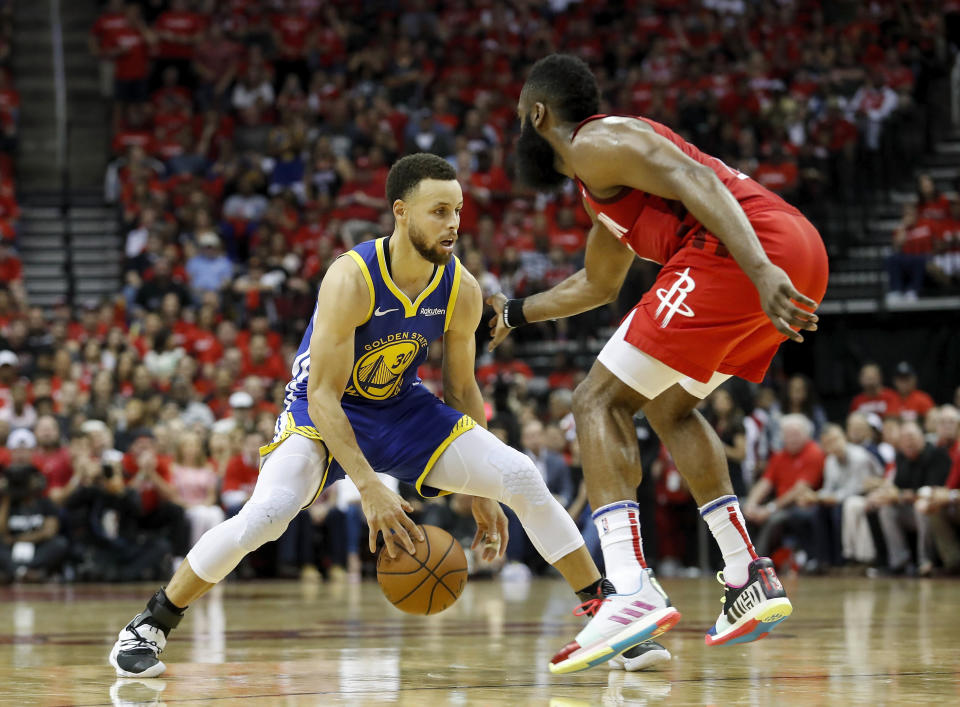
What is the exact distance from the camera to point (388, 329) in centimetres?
504

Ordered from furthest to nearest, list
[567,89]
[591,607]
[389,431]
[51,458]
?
[51,458]
[389,431]
[567,89]
[591,607]

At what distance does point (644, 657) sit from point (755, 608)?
43cm

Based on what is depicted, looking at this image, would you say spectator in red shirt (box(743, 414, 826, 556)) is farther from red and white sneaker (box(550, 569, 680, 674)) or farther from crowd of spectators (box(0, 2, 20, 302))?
crowd of spectators (box(0, 2, 20, 302))

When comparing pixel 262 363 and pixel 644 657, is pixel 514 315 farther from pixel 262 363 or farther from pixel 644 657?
pixel 262 363

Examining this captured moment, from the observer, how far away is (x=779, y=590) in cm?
466

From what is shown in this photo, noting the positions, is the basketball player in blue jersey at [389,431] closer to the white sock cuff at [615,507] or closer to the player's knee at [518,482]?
the player's knee at [518,482]

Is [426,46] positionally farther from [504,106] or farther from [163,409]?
[163,409]

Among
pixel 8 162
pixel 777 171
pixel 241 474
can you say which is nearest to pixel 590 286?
pixel 241 474

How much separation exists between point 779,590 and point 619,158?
5.13 ft

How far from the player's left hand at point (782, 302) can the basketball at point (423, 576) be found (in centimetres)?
146

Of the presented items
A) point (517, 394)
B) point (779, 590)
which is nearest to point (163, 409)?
point (517, 394)

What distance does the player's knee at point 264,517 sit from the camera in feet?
15.9

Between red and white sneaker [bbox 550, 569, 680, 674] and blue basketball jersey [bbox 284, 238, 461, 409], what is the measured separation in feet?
4.14

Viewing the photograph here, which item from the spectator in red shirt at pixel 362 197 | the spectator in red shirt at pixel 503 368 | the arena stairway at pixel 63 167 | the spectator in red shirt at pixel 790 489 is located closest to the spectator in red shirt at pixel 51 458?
the spectator in red shirt at pixel 503 368
